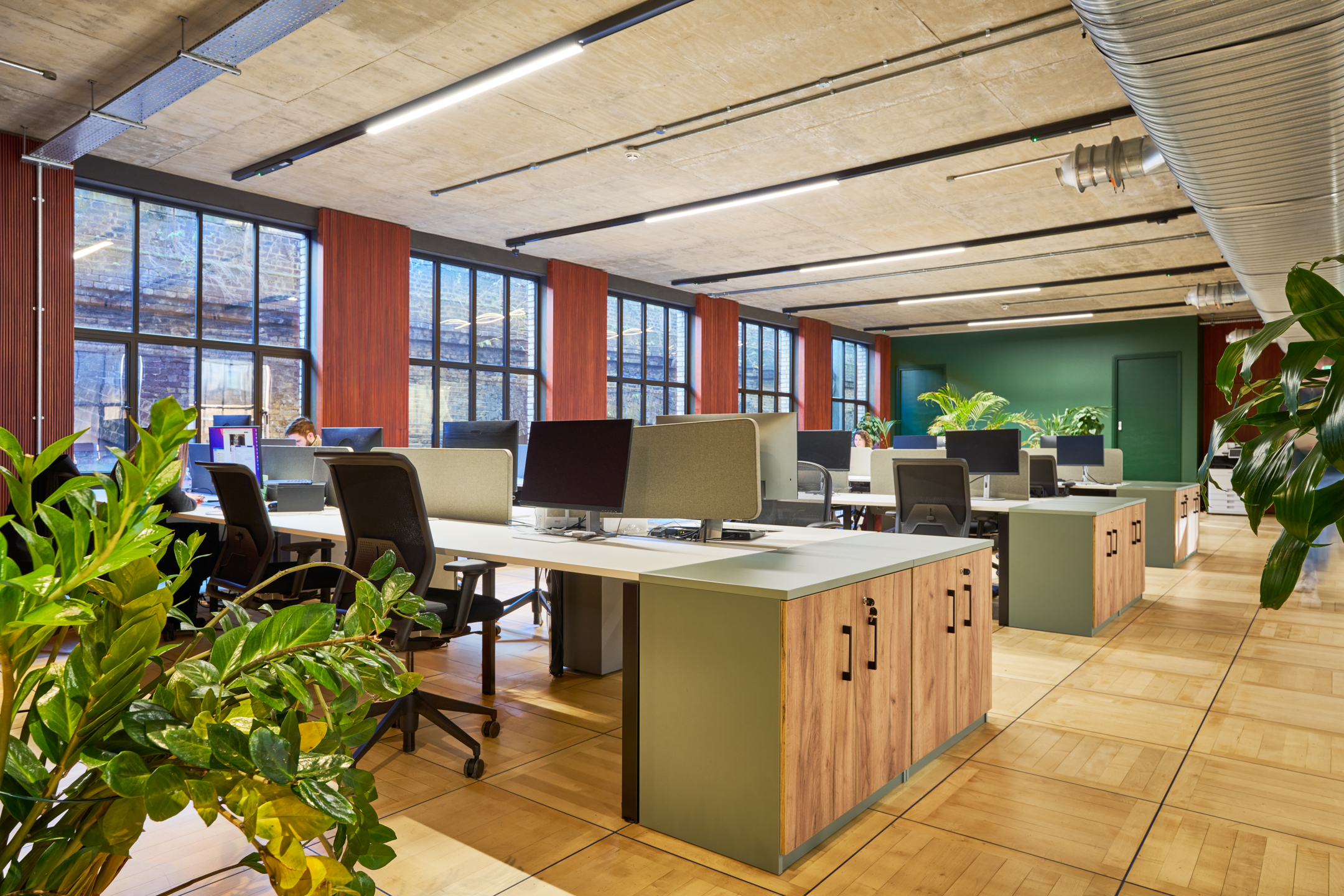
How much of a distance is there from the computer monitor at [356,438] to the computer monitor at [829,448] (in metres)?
3.28

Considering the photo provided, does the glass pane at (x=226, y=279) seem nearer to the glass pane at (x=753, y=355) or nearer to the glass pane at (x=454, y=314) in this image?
the glass pane at (x=454, y=314)

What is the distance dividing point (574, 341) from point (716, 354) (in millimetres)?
2878

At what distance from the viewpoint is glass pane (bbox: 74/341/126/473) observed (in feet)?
21.5

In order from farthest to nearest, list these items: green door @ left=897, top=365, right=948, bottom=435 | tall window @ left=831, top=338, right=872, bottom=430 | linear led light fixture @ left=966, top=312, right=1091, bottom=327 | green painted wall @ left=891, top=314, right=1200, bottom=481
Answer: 1. green door @ left=897, top=365, right=948, bottom=435
2. tall window @ left=831, top=338, right=872, bottom=430
3. green painted wall @ left=891, top=314, right=1200, bottom=481
4. linear led light fixture @ left=966, top=312, right=1091, bottom=327

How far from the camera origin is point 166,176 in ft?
22.5

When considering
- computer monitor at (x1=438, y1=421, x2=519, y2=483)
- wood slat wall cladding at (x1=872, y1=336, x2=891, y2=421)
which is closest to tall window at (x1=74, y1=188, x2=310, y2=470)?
computer monitor at (x1=438, y1=421, x2=519, y2=483)

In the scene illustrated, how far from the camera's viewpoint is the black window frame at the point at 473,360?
910cm

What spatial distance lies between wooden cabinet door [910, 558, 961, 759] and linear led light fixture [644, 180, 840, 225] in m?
4.82

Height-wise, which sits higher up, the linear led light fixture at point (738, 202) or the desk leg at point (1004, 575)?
the linear led light fixture at point (738, 202)

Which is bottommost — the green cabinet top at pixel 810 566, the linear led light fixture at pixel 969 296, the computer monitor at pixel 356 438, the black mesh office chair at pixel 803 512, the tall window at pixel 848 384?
the black mesh office chair at pixel 803 512

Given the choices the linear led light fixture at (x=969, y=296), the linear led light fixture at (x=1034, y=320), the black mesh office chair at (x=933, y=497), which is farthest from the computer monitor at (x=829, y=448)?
the linear led light fixture at (x=1034, y=320)

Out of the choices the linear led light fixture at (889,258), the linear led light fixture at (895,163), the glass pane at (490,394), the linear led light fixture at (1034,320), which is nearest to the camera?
the linear led light fixture at (895,163)

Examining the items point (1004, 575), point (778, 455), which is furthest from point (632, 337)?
point (778, 455)

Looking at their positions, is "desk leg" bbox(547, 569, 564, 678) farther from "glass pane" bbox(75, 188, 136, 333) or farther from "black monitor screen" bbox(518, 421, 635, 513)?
"glass pane" bbox(75, 188, 136, 333)
